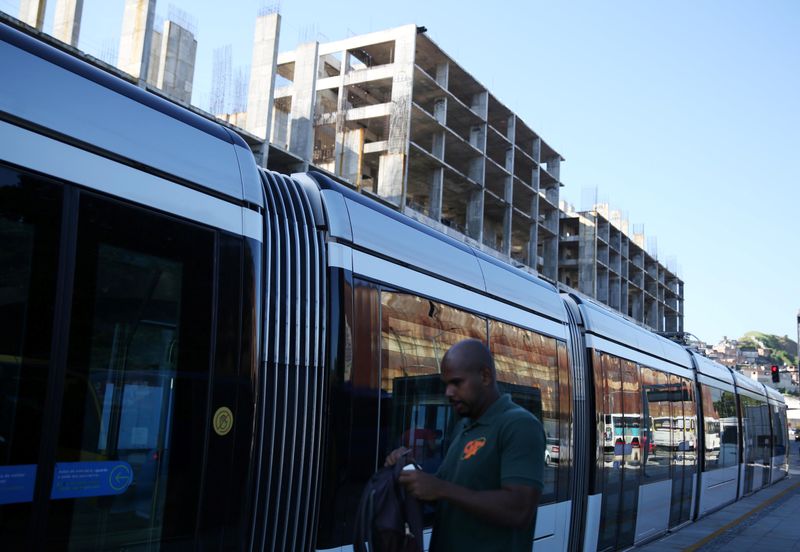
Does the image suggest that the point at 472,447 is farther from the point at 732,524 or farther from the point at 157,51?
the point at 157,51

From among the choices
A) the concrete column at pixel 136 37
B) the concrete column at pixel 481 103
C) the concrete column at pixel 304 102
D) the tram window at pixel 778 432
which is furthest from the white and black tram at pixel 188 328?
the concrete column at pixel 481 103

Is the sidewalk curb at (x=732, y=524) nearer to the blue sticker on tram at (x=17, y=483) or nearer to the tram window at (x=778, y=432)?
the tram window at (x=778, y=432)

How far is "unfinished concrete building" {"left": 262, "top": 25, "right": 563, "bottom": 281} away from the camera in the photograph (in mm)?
40719

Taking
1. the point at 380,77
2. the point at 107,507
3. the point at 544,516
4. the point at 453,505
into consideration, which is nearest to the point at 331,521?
the point at 107,507

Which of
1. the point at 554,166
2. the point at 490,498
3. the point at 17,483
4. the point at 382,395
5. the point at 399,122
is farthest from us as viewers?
the point at 554,166

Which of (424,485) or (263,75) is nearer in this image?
(424,485)

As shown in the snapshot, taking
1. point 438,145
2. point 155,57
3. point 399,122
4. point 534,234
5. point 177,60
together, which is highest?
point 155,57

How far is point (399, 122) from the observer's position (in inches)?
1699

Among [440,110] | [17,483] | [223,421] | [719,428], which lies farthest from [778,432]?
[17,483]

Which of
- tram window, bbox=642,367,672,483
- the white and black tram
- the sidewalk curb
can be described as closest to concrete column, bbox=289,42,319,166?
the sidewalk curb

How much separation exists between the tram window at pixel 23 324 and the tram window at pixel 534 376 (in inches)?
176

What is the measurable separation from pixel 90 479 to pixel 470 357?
1.81 meters

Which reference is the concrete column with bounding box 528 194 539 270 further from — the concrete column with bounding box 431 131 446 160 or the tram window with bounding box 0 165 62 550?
the tram window with bounding box 0 165 62 550

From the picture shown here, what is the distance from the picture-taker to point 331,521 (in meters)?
4.93
